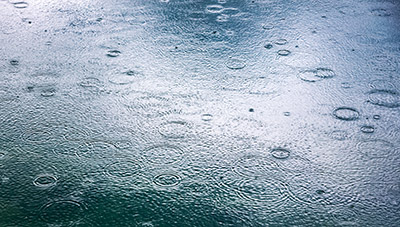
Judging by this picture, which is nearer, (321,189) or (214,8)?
(321,189)

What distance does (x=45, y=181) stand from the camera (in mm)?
1928

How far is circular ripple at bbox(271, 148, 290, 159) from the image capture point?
206 centimetres

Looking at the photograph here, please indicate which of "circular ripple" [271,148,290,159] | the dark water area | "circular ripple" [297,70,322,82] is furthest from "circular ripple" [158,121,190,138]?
"circular ripple" [297,70,322,82]

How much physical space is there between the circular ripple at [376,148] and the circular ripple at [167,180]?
0.78m

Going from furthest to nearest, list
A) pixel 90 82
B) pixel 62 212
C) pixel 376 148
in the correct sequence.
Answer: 1. pixel 90 82
2. pixel 376 148
3. pixel 62 212

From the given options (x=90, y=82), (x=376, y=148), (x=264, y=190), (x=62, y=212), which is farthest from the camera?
(x=90, y=82)

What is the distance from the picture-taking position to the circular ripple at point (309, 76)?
8.54 ft

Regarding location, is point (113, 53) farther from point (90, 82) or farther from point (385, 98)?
point (385, 98)

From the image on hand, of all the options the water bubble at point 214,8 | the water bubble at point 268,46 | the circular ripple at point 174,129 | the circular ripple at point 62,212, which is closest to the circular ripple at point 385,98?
the water bubble at point 268,46

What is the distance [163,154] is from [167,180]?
17 centimetres

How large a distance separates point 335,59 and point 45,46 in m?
1.66

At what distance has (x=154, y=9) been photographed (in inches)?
136

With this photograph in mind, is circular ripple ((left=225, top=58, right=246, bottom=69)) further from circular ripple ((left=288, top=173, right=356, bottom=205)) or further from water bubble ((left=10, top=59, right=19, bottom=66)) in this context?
water bubble ((left=10, top=59, right=19, bottom=66))

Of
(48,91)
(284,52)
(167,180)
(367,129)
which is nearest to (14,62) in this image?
(48,91)
